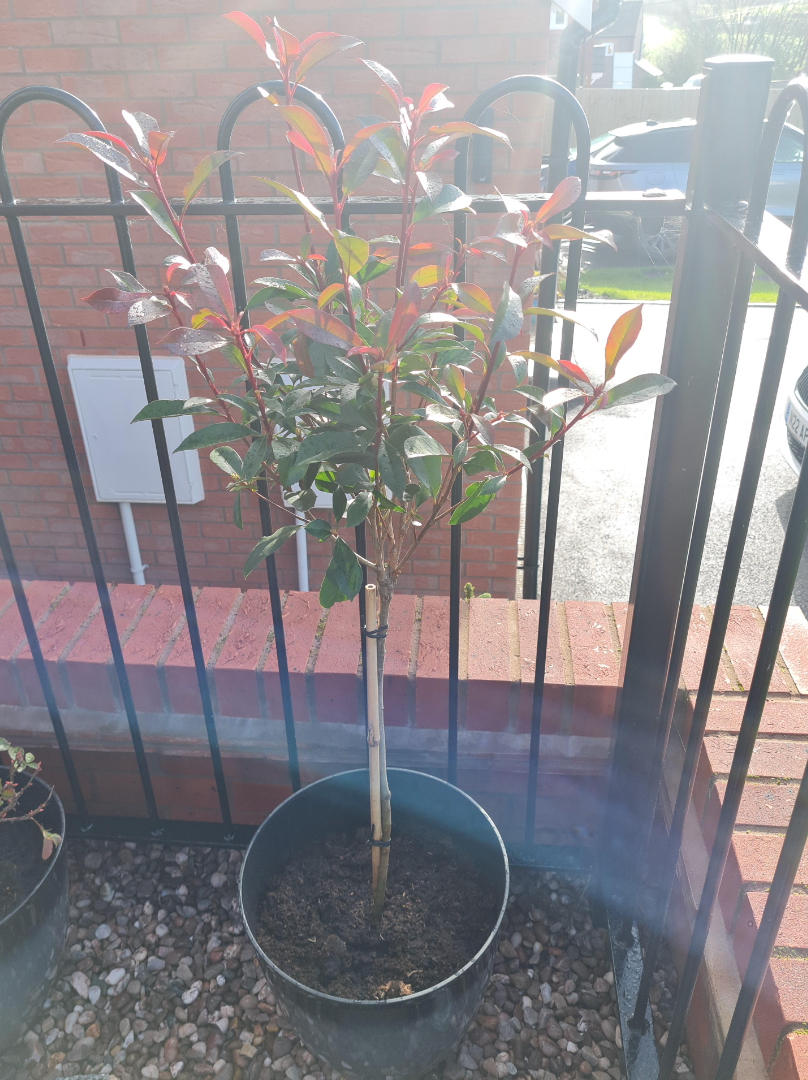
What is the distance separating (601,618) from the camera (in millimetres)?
1914

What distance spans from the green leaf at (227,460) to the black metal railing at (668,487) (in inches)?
16.4

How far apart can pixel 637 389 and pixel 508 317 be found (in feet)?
0.94

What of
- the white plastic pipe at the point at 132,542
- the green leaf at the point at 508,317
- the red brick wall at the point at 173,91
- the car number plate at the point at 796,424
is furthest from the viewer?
the car number plate at the point at 796,424

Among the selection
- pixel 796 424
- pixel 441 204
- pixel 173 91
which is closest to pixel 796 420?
pixel 796 424

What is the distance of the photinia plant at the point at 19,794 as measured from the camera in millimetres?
1539

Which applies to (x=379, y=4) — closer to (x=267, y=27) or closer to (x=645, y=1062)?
(x=267, y=27)

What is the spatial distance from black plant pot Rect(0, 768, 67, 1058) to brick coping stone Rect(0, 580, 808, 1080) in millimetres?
263

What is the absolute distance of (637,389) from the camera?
103cm

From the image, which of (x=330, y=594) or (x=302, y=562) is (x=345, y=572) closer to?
(x=330, y=594)

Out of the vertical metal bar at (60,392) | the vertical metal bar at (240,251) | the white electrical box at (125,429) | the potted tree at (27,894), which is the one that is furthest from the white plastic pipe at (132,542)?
the potted tree at (27,894)

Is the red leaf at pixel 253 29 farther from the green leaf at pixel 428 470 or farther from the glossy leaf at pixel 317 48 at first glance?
the green leaf at pixel 428 470

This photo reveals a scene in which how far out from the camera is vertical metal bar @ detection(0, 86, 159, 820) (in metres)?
1.25

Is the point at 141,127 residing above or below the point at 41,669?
above

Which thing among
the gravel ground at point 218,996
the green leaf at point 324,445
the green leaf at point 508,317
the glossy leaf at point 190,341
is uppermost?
the green leaf at point 508,317
